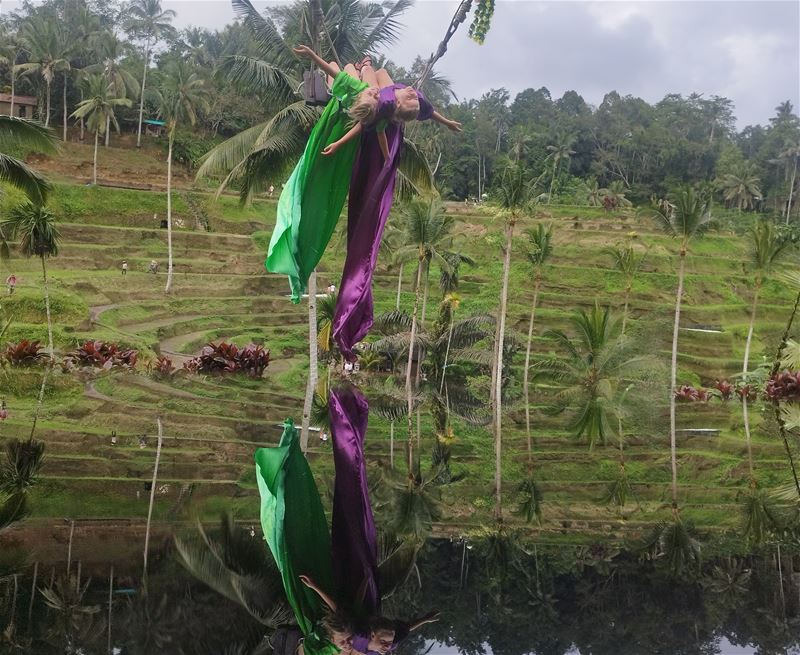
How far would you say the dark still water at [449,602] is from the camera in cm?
412

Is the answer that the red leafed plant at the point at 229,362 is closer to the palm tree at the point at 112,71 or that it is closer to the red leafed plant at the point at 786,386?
the red leafed plant at the point at 786,386

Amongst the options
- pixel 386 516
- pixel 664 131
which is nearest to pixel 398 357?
pixel 386 516

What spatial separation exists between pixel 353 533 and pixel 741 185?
173 feet

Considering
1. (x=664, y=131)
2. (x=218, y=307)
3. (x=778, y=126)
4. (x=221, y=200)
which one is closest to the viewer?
(x=218, y=307)

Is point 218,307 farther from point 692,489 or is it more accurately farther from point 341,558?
point 341,558

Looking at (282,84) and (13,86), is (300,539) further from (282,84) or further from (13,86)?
(13,86)

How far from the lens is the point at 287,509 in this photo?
643 cm

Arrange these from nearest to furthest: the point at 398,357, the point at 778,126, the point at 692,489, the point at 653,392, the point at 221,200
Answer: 1. the point at 692,489
2. the point at 653,392
3. the point at 398,357
4. the point at 221,200
5. the point at 778,126

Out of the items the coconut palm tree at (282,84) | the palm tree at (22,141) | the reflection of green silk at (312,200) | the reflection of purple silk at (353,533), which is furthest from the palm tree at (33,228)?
the reflection of purple silk at (353,533)

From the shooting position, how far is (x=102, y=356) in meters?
17.6

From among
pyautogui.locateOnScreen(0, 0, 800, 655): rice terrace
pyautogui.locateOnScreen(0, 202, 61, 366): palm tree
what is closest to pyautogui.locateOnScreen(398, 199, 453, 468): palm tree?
pyautogui.locateOnScreen(0, 0, 800, 655): rice terrace

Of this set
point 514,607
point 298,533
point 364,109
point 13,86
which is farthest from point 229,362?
point 13,86

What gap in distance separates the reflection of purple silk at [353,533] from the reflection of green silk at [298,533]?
3.1 inches

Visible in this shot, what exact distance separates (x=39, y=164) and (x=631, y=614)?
38.5m
